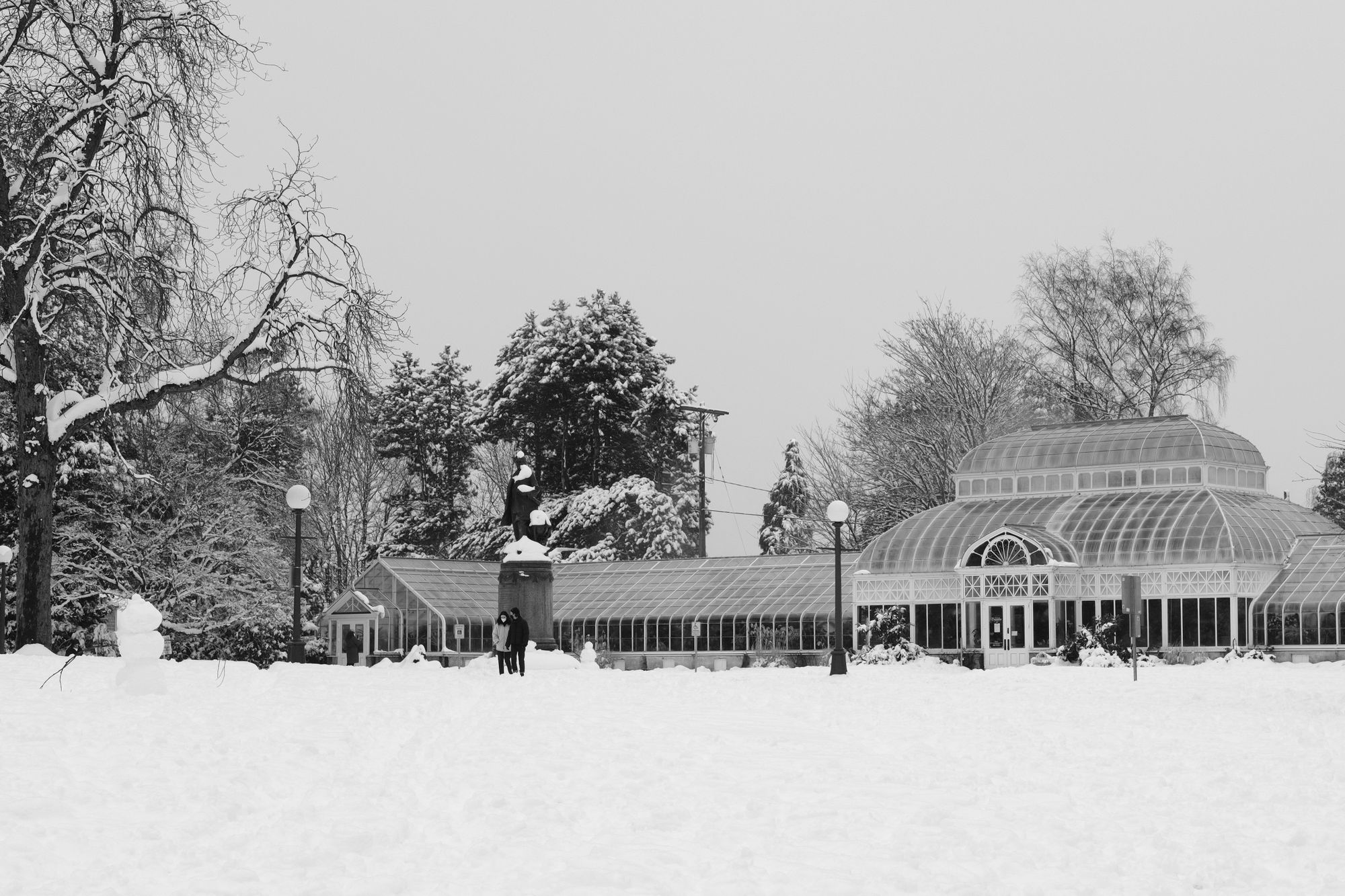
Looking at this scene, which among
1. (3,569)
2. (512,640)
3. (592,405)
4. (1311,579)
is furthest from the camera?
(592,405)

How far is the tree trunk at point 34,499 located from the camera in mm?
22047

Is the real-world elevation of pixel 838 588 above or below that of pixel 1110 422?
below

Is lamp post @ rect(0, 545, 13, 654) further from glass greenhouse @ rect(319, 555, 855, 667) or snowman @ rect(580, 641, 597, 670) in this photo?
glass greenhouse @ rect(319, 555, 855, 667)

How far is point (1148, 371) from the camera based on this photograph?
182ft

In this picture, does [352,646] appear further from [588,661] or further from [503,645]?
[503,645]

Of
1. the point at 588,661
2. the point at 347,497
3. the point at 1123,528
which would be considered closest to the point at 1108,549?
the point at 1123,528

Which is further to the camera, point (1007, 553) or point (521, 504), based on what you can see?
point (1007, 553)

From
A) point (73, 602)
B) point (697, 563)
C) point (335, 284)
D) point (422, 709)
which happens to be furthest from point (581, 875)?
point (697, 563)

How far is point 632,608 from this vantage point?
48.3 meters

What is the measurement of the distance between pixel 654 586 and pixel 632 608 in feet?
3.78

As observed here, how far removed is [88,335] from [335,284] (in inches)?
188

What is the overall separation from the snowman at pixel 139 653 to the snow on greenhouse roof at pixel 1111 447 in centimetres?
3373

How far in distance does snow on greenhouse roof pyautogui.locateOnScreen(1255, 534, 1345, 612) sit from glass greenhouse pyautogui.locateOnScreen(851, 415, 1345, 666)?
0.04 m

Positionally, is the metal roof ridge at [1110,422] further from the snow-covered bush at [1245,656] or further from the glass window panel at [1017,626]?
the snow-covered bush at [1245,656]
